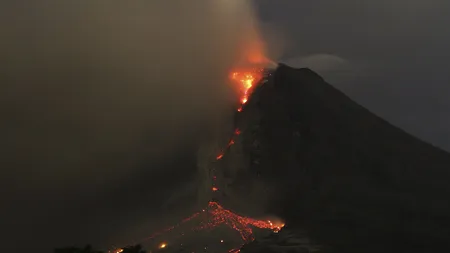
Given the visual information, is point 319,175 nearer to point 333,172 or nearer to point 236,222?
point 333,172

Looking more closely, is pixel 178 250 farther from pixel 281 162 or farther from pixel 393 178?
pixel 393 178

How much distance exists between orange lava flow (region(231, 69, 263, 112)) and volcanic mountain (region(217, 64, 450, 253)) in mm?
1421

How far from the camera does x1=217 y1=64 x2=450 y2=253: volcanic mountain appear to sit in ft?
115

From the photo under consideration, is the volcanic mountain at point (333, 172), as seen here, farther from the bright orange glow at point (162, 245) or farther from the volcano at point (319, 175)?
the bright orange glow at point (162, 245)

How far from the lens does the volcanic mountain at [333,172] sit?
3491 cm

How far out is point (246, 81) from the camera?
5338cm

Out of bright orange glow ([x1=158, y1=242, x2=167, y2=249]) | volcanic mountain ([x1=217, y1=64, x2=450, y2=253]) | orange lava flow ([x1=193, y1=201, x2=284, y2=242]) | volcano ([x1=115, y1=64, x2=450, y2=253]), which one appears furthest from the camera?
orange lava flow ([x1=193, y1=201, x2=284, y2=242])

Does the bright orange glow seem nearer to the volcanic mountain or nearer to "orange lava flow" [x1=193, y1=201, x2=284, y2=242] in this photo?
"orange lava flow" [x1=193, y1=201, x2=284, y2=242]

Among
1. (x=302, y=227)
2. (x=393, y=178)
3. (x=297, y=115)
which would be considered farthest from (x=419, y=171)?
(x=302, y=227)

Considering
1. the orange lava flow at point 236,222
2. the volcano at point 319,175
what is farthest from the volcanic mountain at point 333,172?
the orange lava flow at point 236,222

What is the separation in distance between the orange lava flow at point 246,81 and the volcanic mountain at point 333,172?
142cm

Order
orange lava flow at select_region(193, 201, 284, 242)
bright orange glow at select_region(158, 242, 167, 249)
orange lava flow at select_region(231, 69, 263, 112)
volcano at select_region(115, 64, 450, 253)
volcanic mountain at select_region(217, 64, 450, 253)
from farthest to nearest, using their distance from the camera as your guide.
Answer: orange lava flow at select_region(231, 69, 263, 112) < orange lava flow at select_region(193, 201, 284, 242) < bright orange glow at select_region(158, 242, 167, 249) < volcanic mountain at select_region(217, 64, 450, 253) < volcano at select_region(115, 64, 450, 253)

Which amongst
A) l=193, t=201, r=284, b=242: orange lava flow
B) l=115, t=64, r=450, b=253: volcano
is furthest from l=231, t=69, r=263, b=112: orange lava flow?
l=193, t=201, r=284, b=242: orange lava flow

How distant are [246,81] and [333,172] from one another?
599 inches
